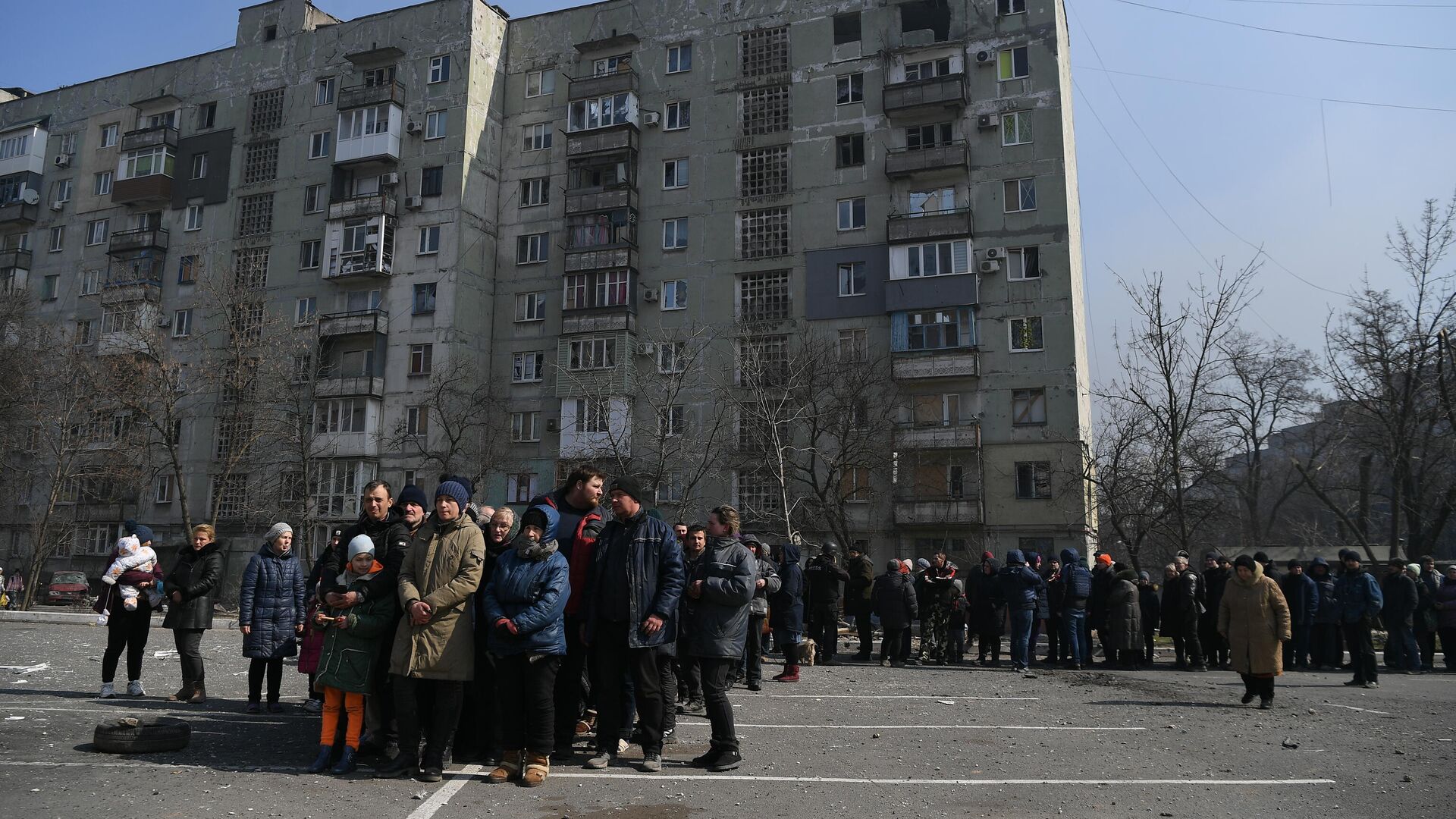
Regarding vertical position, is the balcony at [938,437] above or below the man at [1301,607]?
above

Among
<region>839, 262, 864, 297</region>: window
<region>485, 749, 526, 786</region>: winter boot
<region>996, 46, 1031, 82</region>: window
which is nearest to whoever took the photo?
<region>485, 749, 526, 786</region>: winter boot

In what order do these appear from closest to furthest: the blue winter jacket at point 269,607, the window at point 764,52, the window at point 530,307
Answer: the blue winter jacket at point 269,607, the window at point 764,52, the window at point 530,307

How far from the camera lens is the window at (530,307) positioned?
151ft

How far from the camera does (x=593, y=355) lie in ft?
144

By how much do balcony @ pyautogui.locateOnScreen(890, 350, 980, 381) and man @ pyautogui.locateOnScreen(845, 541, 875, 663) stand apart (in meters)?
21.3

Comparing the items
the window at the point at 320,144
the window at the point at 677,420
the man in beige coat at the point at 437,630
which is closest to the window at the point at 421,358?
the window at the point at 677,420

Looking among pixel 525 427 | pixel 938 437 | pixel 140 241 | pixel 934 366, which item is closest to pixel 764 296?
pixel 934 366

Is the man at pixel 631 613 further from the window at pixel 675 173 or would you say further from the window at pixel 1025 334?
the window at pixel 675 173

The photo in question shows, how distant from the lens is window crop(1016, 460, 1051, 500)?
123ft

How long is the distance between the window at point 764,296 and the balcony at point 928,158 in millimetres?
6445

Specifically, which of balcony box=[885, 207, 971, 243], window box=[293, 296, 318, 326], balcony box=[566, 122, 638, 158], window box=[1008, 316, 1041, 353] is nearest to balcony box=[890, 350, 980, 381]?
window box=[1008, 316, 1041, 353]

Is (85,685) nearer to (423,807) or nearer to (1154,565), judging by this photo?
(423,807)

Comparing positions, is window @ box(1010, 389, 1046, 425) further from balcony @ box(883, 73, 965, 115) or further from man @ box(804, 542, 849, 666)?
man @ box(804, 542, 849, 666)

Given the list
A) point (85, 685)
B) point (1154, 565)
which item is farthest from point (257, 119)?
point (1154, 565)
